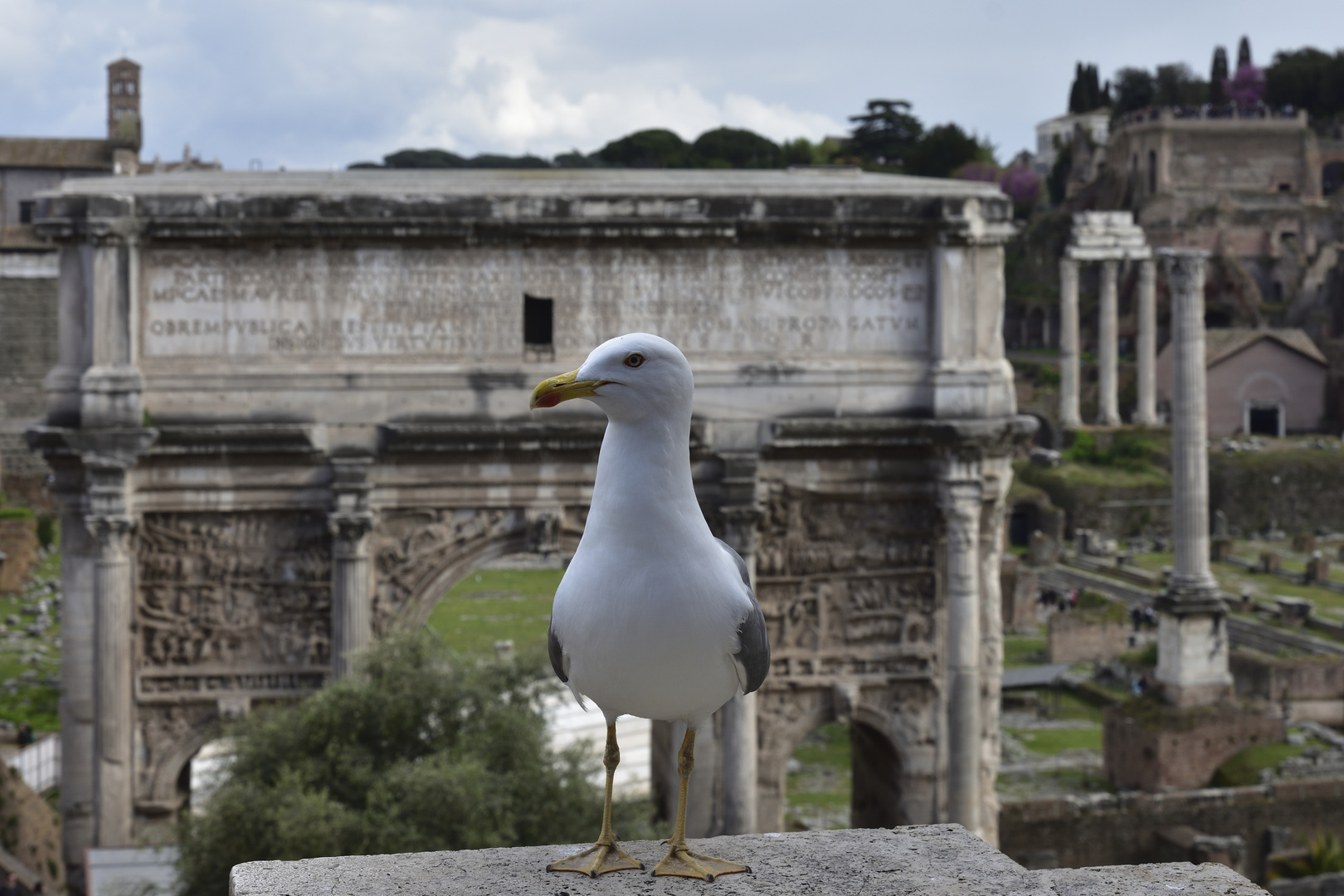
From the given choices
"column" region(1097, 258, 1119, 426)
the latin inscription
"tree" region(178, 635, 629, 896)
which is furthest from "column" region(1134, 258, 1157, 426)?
"tree" region(178, 635, 629, 896)

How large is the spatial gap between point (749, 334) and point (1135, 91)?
96.3 m

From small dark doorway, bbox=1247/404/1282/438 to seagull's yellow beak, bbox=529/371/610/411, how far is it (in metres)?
77.3

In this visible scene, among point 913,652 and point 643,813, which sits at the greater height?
point 913,652

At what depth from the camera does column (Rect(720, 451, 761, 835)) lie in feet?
54.6

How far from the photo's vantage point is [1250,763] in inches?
1235

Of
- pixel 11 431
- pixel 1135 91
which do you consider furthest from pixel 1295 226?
pixel 11 431

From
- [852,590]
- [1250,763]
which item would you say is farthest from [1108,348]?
[852,590]

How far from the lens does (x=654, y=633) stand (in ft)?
15.1

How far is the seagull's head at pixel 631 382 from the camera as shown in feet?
14.9

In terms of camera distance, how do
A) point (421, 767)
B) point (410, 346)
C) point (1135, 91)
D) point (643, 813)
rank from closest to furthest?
point (421, 767), point (643, 813), point (410, 346), point (1135, 91)

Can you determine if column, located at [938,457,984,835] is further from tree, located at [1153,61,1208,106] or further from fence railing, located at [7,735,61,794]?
tree, located at [1153,61,1208,106]

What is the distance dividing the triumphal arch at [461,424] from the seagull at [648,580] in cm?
1182

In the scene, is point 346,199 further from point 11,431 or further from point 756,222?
point 11,431

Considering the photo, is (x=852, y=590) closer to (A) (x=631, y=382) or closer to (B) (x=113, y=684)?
(B) (x=113, y=684)
